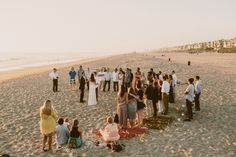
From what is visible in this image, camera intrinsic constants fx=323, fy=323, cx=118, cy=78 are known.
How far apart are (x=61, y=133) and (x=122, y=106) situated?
9.36 feet

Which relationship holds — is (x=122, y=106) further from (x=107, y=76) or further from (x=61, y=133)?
(x=107, y=76)

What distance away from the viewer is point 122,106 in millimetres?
13250

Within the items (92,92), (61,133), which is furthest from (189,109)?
(61,133)

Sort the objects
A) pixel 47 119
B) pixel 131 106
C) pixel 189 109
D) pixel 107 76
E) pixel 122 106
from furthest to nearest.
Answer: pixel 107 76 < pixel 189 109 < pixel 131 106 < pixel 122 106 < pixel 47 119

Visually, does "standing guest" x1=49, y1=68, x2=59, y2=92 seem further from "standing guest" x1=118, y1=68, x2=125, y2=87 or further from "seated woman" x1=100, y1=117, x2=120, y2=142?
"seated woman" x1=100, y1=117, x2=120, y2=142

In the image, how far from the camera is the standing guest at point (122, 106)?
13.1 meters

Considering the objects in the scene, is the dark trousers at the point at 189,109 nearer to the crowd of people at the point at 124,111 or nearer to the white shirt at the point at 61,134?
the crowd of people at the point at 124,111

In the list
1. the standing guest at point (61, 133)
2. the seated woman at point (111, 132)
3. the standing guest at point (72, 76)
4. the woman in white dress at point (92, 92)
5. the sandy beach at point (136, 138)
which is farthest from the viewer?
the standing guest at point (72, 76)

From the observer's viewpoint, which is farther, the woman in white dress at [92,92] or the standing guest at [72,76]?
the standing guest at [72,76]

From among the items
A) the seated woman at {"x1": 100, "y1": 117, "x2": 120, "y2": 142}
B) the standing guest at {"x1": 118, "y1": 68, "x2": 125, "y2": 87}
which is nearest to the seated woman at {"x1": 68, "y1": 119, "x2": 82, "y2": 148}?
the seated woman at {"x1": 100, "y1": 117, "x2": 120, "y2": 142}

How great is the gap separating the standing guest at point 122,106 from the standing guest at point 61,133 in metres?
2.49

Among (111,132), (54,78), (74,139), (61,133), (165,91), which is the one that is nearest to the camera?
(111,132)

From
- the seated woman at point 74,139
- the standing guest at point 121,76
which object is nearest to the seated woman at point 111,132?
the seated woman at point 74,139

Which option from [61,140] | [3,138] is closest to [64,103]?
[3,138]
